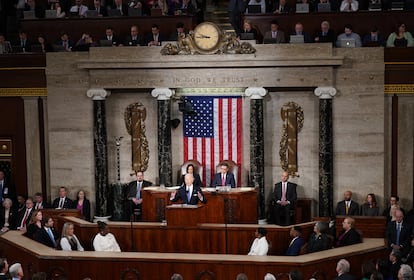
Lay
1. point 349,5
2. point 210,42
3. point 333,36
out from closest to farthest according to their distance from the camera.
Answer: point 210,42
point 333,36
point 349,5

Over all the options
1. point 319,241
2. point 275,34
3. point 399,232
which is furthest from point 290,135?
point 319,241

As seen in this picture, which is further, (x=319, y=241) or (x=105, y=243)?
(x=105, y=243)

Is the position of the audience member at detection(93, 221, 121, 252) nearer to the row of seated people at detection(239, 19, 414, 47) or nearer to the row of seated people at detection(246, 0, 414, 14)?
the row of seated people at detection(239, 19, 414, 47)

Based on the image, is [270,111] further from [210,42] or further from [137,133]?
[137,133]

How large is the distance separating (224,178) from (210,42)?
10.9 feet

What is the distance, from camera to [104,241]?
1698 cm

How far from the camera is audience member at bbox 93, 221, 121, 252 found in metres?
17.0

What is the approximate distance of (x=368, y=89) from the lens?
20609mm

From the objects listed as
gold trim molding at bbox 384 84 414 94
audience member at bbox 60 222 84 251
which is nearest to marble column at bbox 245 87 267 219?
gold trim molding at bbox 384 84 414 94

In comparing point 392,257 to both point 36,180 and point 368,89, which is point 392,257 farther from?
point 36,180

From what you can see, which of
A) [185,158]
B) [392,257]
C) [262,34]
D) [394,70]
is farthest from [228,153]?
[392,257]

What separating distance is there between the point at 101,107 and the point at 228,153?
3436 millimetres

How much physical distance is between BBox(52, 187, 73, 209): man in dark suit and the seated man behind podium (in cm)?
365

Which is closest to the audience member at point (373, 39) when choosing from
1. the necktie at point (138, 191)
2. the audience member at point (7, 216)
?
the necktie at point (138, 191)
